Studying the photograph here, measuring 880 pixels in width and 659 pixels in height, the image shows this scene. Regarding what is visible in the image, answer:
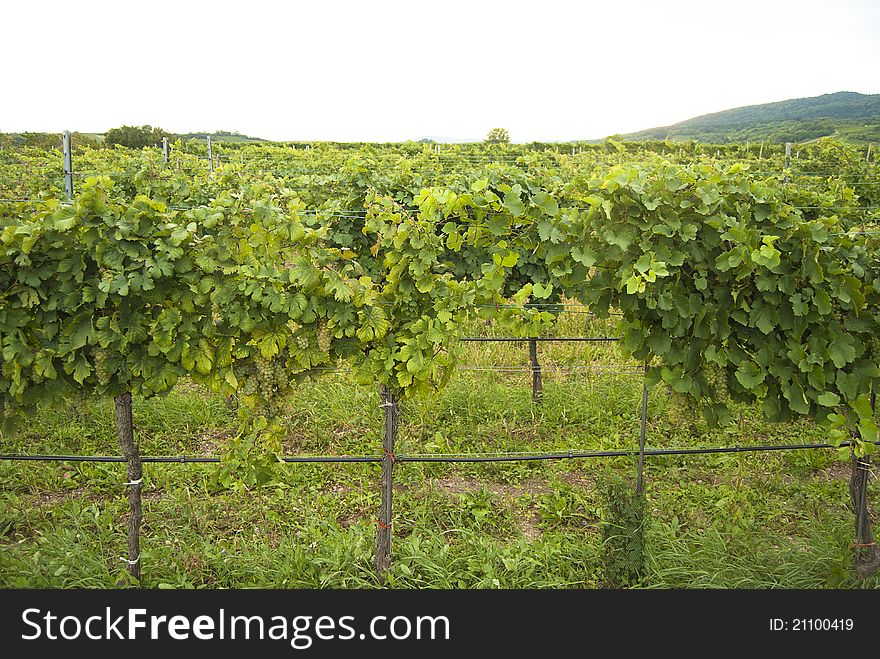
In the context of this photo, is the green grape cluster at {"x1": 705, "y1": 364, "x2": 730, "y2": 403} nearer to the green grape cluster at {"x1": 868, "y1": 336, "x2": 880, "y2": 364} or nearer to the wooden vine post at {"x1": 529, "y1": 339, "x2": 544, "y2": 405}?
the green grape cluster at {"x1": 868, "y1": 336, "x2": 880, "y2": 364}

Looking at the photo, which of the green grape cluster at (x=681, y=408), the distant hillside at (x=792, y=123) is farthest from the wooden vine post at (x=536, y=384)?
the distant hillside at (x=792, y=123)

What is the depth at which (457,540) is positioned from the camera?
4.22 meters

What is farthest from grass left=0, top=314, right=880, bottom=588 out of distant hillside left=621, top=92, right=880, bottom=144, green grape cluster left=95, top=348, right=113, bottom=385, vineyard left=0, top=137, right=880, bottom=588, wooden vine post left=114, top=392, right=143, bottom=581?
distant hillside left=621, top=92, right=880, bottom=144

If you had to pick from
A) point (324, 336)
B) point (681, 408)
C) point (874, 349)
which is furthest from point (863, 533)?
point (324, 336)

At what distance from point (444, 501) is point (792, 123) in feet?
129

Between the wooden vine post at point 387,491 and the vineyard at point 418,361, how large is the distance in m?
0.02

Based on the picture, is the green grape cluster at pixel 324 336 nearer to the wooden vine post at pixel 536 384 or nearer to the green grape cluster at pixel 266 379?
the green grape cluster at pixel 266 379

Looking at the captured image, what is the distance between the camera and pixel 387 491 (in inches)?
148

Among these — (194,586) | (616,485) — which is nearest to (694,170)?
(616,485)

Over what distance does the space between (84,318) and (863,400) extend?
3.86 m

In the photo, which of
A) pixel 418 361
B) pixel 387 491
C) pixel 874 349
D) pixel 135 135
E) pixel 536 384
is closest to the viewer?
pixel 418 361

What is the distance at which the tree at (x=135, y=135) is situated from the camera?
29781 millimetres

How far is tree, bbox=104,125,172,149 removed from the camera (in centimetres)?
2978

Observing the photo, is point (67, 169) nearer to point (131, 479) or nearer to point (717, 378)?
point (131, 479)
